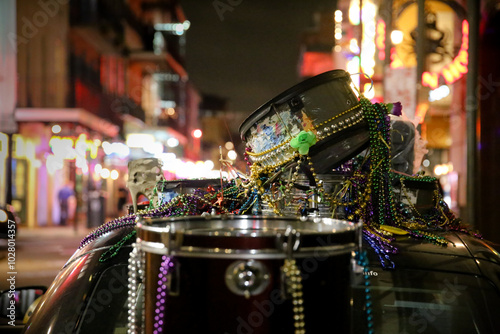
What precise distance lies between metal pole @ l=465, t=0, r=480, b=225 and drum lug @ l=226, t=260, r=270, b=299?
6753 mm

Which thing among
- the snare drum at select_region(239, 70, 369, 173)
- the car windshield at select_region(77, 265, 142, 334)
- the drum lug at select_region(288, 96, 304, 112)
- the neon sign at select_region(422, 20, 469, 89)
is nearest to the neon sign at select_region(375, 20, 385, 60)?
the neon sign at select_region(422, 20, 469, 89)

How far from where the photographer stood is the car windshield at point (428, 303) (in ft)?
7.06

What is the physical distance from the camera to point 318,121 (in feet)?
9.33

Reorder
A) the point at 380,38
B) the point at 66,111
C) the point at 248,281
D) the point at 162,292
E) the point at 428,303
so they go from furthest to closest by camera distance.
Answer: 1. the point at 66,111
2. the point at 380,38
3. the point at 428,303
4. the point at 162,292
5. the point at 248,281

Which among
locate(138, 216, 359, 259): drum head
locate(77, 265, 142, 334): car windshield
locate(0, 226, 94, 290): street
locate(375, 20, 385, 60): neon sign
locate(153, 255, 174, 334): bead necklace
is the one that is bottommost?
locate(0, 226, 94, 290): street

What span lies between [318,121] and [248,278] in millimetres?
1458

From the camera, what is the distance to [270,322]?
1.58m

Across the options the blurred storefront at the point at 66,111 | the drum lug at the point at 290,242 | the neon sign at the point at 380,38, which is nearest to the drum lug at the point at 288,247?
the drum lug at the point at 290,242

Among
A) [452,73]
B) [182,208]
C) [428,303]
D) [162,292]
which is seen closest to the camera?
[162,292]

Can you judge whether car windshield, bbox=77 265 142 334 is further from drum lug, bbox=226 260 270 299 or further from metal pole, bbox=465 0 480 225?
metal pole, bbox=465 0 480 225

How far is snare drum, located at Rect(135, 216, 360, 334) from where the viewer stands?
1565mm

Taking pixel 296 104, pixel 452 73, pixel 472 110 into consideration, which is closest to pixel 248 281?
pixel 296 104

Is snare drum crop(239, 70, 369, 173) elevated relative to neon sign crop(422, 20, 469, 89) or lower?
lower

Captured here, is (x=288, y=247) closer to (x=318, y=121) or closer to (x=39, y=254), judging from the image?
(x=318, y=121)
